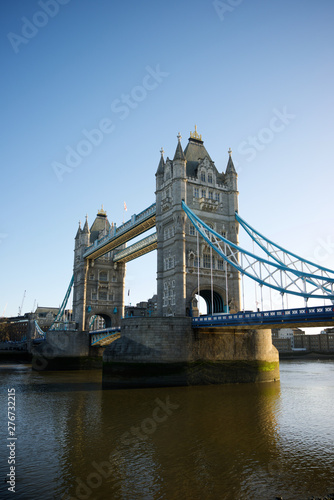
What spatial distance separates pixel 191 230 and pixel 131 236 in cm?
1664

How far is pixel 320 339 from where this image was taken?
127 meters

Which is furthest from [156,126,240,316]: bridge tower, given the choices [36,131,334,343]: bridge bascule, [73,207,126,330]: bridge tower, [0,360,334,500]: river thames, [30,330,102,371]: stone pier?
[73,207,126,330]: bridge tower

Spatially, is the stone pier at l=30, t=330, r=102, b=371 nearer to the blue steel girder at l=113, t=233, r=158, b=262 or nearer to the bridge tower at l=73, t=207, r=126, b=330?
the bridge tower at l=73, t=207, r=126, b=330

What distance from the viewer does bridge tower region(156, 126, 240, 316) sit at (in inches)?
1534

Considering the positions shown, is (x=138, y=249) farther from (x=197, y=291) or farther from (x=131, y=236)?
(x=197, y=291)

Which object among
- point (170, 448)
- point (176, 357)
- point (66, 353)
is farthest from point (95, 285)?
point (170, 448)

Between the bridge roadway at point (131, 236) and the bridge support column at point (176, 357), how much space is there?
17.0 metres

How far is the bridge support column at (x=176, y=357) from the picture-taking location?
31384mm

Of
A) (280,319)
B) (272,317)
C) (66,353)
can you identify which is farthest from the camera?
(66,353)

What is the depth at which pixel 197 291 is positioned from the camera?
39.8 m

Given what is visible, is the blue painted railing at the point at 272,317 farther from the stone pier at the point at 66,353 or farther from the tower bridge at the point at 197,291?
the stone pier at the point at 66,353

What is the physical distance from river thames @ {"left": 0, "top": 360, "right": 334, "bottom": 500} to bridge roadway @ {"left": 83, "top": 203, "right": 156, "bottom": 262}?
2651cm

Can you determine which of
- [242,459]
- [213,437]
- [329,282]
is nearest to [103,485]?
[242,459]

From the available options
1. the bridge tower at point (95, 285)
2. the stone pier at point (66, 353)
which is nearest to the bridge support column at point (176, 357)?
the stone pier at point (66, 353)
